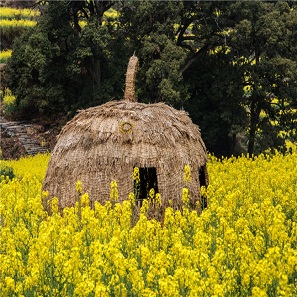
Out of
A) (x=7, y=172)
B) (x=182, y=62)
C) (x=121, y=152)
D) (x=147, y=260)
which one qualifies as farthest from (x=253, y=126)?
(x=147, y=260)

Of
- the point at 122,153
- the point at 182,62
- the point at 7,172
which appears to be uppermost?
the point at 182,62

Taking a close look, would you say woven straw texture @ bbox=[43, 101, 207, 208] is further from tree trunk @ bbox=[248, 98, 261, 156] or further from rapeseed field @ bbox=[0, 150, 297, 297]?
tree trunk @ bbox=[248, 98, 261, 156]

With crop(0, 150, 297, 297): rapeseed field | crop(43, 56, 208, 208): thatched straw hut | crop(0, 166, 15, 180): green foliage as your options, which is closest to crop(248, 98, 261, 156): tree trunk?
crop(0, 166, 15, 180): green foliage

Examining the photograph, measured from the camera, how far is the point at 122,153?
10.8m

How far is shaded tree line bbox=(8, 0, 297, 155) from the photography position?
73.4 ft

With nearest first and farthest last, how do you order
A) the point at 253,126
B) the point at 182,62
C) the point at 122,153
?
the point at 122,153 → the point at 182,62 → the point at 253,126

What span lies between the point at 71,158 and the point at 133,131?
124 centimetres

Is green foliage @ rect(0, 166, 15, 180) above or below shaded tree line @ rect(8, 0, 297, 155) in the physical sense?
below

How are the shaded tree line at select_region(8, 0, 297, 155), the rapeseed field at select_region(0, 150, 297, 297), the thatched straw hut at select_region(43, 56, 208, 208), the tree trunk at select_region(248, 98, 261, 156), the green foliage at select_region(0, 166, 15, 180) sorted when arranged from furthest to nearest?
the tree trunk at select_region(248, 98, 261, 156), the shaded tree line at select_region(8, 0, 297, 155), the green foliage at select_region(0, 166, 15, 180), the thatched straw hut at select_region(43, 56, 208, 208), the rapeseed field at select_region(0, 150, 297, 297)

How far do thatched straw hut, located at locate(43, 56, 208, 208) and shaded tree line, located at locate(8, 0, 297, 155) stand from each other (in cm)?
953

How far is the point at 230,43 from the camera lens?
23.6 meters

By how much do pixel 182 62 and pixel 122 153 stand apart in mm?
11897

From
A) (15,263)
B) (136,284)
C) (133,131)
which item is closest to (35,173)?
(133,131)

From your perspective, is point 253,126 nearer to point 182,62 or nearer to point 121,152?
point 182,62
